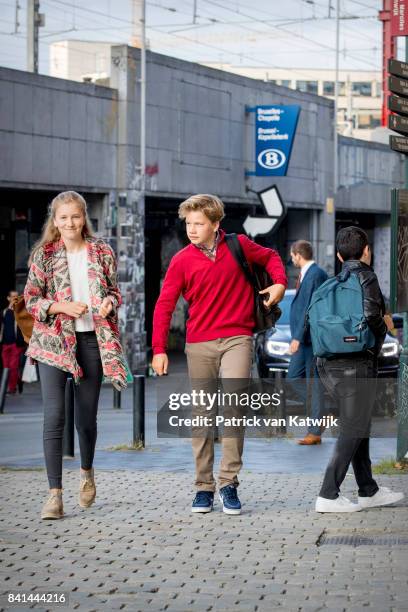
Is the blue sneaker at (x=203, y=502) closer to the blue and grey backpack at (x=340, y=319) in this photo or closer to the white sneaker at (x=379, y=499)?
the white sneaker at (x=379, y=499)

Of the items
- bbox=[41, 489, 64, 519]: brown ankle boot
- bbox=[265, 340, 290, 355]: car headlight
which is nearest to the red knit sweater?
bbox=[41, 489, 64, 519]: brown ankle boot

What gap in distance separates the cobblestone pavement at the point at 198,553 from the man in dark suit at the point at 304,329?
317 centimetres

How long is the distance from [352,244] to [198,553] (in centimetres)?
241

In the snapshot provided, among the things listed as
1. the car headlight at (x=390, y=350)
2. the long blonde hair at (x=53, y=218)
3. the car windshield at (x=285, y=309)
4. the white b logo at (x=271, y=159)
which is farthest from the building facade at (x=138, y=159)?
the long blonde hair at (x=53, y=218)

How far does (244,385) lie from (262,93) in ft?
85.3

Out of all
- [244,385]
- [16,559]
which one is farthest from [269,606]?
[244,385]

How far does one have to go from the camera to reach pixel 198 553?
705 cm

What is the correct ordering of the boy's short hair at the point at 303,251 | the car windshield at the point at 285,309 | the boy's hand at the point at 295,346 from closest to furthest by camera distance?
the boy's hand at the point at 295,346 → the boy's short hair at the point at 303,251 → the car windshield at the point at 285,309

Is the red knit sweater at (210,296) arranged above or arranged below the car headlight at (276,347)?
above

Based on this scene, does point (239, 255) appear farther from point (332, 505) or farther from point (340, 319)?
point (332, 505)

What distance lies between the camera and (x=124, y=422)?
16484 millimetres

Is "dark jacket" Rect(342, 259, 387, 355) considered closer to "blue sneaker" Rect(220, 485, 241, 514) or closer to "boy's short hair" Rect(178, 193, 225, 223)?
"boy's short hair" Rect(178, 193, 225, 223)

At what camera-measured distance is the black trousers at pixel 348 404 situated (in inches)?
329

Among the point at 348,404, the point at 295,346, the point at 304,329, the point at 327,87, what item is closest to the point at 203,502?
the point at 348,404
